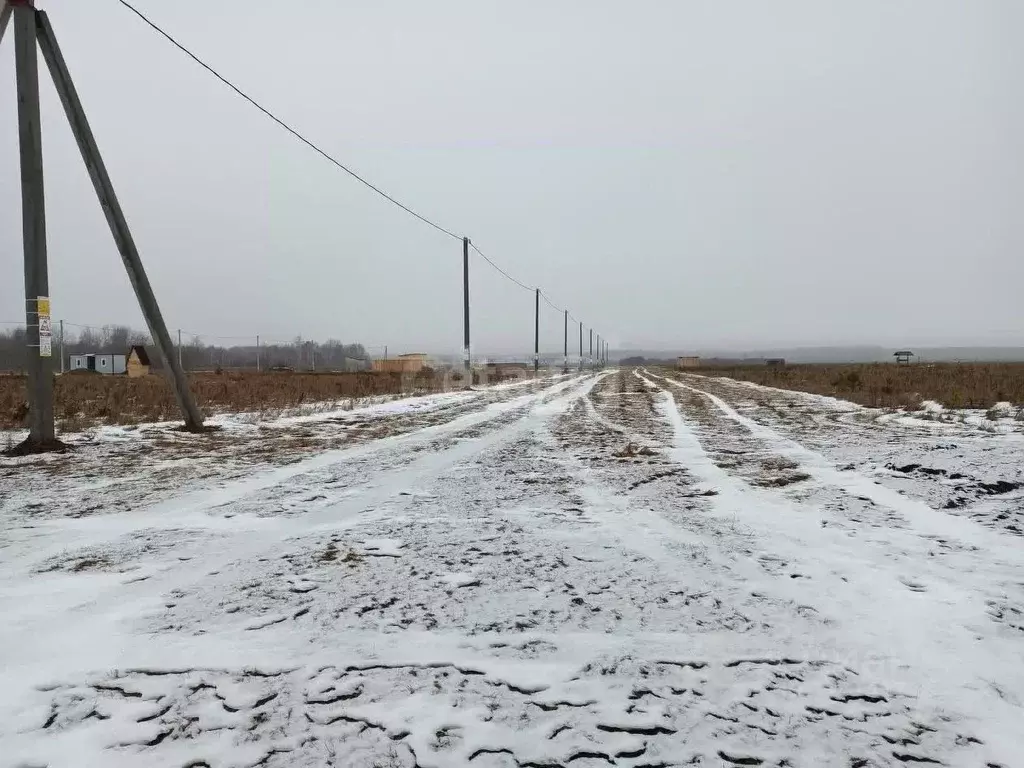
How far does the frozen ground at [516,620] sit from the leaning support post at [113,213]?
3.89 metres

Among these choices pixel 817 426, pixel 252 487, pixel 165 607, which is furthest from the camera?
pixel 817 426

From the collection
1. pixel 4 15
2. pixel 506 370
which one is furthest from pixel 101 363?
pixel 4 15

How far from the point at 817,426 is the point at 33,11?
1304 cm

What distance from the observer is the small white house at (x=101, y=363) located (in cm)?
5759

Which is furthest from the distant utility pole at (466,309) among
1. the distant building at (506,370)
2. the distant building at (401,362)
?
the distant building at (401,362)

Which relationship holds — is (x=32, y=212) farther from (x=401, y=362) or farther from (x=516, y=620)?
(x=401, y=362)

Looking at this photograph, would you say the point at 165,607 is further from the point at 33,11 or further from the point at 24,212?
the point at 33,11

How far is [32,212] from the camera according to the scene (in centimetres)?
726

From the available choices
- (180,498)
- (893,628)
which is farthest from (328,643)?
(180,498)

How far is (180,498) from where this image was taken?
477 centimetres

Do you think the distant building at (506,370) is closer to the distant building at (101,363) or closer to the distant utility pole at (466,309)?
the distant utility pole at (466,309)

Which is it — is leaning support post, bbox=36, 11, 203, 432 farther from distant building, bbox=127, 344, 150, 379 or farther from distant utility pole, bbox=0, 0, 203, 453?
distant building, bbox=127, 344, 150, 379

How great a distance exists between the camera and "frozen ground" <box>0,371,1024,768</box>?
1717 mm

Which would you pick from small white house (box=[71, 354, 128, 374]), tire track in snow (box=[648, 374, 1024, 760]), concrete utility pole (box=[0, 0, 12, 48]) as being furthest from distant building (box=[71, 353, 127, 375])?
tire track in snow (box=[648, 374, 1024, 760])
